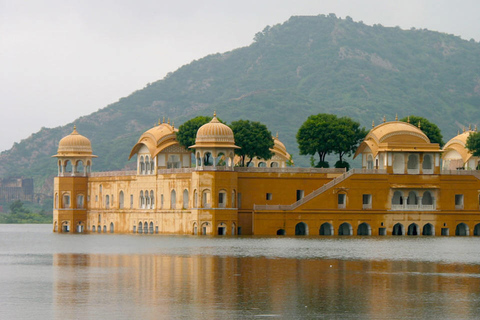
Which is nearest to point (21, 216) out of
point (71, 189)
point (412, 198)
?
point (71, 189)

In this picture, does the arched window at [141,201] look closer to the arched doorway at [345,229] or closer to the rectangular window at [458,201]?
the arched doorway at [345,229]

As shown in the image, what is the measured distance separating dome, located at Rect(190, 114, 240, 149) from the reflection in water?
2887 cm

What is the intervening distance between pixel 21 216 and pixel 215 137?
2598 inches

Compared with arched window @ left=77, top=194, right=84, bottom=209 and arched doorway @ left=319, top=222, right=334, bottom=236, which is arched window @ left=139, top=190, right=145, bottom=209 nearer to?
arched window @ left=77, top=194, right=84, bottom=209

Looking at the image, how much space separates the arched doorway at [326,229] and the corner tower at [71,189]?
2299 centimetres

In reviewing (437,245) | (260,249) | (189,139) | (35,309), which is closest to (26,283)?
(35,309)

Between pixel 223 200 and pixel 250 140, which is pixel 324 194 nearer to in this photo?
pixel 223 200

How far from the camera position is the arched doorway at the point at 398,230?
75.7 meters

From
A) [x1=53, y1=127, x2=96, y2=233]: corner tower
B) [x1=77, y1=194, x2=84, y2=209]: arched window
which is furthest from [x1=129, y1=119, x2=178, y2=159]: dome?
[x1=77, y1=194, x2=84, y2=209]: arched window

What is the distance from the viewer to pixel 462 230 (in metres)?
77.2

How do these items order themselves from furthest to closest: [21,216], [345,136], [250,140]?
[21,216]
[250,140]
[345,136]

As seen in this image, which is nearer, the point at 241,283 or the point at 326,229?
the point at 241,283

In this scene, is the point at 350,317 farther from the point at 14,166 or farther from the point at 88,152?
the point at 14,166

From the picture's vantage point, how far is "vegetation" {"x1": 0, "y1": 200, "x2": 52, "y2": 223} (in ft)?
438
